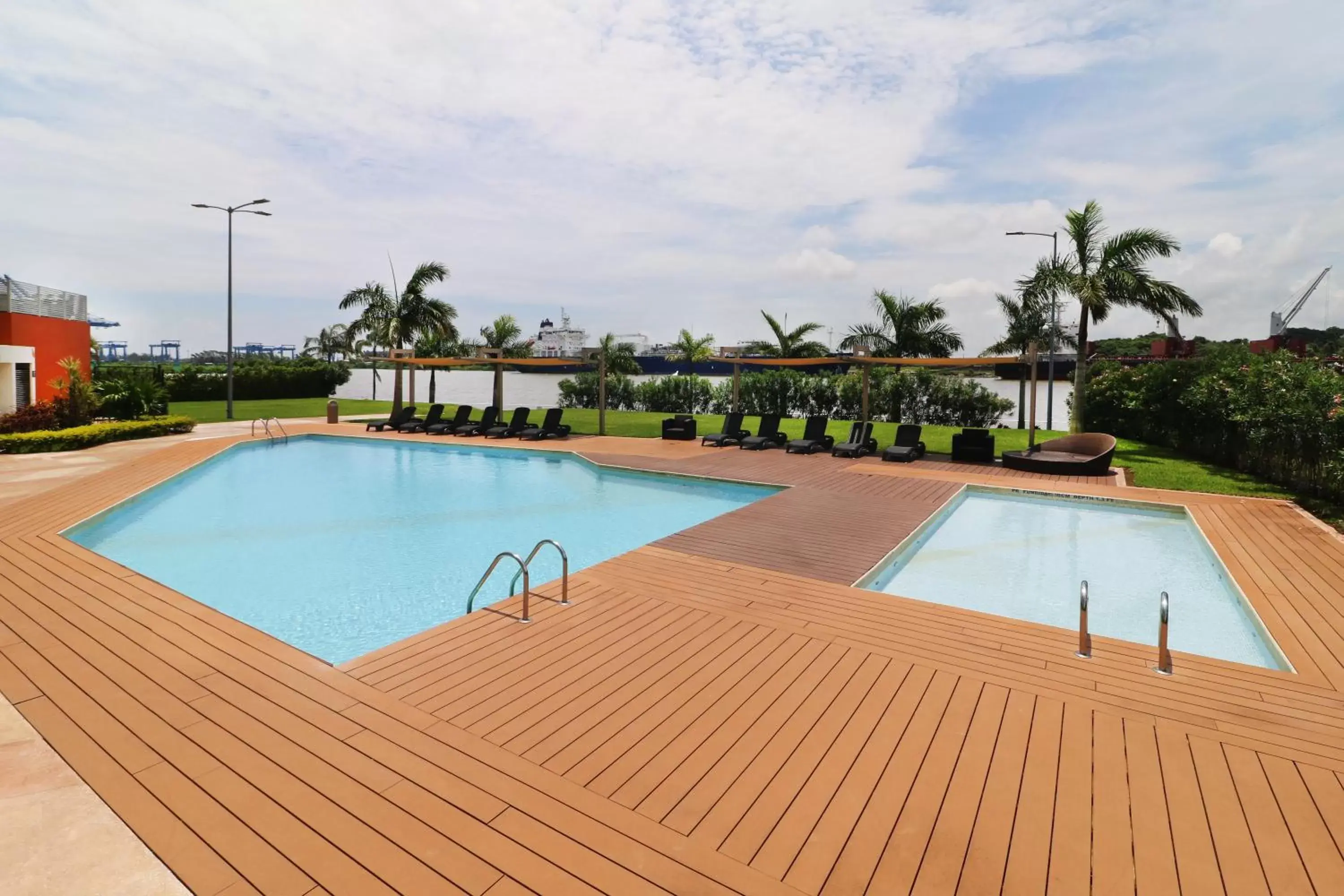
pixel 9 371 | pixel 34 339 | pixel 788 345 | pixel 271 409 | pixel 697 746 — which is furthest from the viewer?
pixel 271 409

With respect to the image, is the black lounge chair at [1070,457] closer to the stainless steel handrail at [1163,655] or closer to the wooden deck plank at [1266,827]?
the stainless steel handrail at [1163,655]

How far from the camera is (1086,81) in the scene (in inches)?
511

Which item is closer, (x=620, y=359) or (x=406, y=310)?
(x=406, y=310)

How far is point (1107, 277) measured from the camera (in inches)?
643

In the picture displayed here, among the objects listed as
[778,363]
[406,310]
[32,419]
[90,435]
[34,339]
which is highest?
[406,310]

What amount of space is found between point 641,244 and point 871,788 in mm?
24985

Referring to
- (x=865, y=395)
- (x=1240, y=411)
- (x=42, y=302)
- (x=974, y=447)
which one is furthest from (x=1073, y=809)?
(x=42, y=302)

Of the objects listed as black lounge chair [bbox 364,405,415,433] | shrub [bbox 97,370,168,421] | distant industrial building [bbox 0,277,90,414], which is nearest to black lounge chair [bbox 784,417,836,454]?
black lounge chair [bbox 364,405,415,433]

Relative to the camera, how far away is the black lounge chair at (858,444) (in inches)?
632

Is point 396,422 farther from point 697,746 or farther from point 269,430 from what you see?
point 697,746

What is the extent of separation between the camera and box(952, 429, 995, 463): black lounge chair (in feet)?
50.0

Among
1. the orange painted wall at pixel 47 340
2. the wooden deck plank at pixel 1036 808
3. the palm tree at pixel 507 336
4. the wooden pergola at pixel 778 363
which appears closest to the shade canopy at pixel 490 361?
the wooden pergola at pixel 778 363

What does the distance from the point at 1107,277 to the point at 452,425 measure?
17.9 metres

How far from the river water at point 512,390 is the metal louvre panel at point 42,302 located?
11465 millimetres
